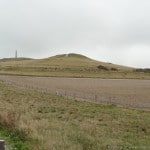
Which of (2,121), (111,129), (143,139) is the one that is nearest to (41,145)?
(2,121)

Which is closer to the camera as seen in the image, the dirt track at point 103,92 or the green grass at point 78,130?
the green grass at point 78,130

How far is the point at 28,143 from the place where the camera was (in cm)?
1392

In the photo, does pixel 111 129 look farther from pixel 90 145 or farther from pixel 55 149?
pixel 55 149

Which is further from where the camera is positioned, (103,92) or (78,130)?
(103,92)

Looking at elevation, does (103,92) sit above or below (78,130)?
below

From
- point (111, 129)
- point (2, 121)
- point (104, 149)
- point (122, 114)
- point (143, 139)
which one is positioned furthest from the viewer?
point (122, 114)

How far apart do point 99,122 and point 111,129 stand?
278cm

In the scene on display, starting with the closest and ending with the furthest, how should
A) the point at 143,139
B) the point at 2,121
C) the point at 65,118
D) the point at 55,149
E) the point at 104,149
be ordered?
the point at 55,149
the point at 104,149
the point at 2,121
the point at 143,139
the point at 65,118

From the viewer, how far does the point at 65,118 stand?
29.2m

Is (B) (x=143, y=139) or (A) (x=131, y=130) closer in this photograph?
(B) (x=143, y=139)

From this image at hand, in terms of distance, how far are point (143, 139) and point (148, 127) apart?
5285mm

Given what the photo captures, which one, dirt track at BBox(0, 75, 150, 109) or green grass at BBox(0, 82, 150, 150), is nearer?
green grass at BBox(0, 82, 150, 150)

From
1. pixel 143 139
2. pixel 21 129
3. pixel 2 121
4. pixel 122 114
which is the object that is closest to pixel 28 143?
pixel 21 129

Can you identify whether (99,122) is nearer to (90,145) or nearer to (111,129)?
(111,129)
